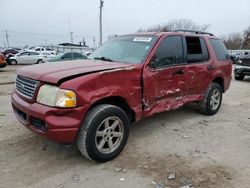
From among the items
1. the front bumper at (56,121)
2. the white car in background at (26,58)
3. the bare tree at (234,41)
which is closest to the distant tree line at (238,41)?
the bare tree at (234,41)

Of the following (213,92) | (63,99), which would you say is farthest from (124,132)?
(213,92)

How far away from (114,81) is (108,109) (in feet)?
1.34

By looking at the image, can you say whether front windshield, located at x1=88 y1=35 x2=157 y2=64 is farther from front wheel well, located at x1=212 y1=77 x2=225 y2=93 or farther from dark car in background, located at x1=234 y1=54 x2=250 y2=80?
dark car in background, located at x1=234 y1=54 x2=250 y2=80

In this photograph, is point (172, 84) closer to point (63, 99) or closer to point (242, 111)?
point (63, 99)

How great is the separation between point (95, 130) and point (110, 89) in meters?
0.59

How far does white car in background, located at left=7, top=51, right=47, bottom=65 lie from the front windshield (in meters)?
21.3

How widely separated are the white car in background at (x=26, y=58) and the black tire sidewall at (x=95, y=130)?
2266cm

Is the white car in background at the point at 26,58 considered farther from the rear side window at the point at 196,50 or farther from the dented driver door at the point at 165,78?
the dented driver door at the point at 165,78

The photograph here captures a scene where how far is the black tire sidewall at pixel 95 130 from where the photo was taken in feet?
11.1

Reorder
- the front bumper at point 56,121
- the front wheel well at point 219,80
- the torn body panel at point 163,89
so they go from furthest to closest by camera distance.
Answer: the front wheel well at point 219,80 → the torn body panel at point 163,89 → the front bumper at point 56,121

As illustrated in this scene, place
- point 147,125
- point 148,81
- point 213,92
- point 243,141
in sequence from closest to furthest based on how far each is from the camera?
1. point 148,81
2. point 243,141
3. point 147,125
4. point 213,92

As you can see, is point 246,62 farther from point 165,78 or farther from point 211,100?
point 165,78

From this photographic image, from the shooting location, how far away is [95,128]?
11.2ft

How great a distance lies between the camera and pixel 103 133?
3586 mm
